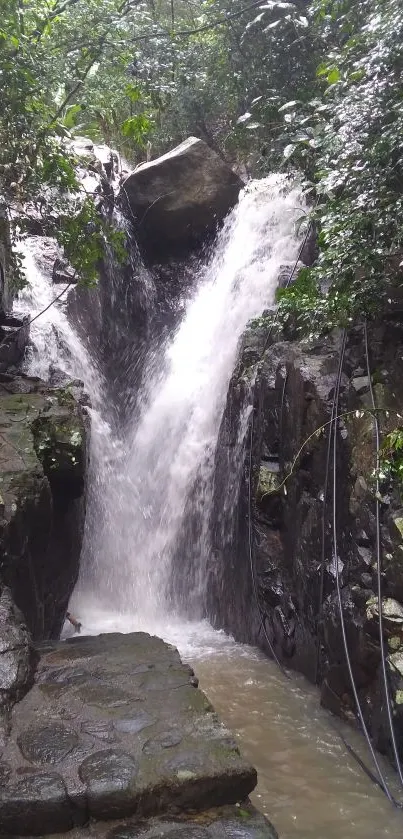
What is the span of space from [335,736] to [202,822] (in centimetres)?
243

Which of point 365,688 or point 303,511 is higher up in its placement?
point 303,511

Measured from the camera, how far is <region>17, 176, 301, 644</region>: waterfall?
8.72 metres

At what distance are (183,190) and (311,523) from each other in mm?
9121

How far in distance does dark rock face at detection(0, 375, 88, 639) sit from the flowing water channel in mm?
1403

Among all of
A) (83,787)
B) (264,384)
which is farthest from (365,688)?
(264,384)

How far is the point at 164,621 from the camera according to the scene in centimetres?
817

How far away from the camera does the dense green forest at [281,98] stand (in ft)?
18.6

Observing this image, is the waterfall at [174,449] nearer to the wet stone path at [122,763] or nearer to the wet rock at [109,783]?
the wet stone path at [122,763]

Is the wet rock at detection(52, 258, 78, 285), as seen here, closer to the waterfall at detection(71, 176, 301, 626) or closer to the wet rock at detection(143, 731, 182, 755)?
the waterfall at detection(71, 176, 301, 626)

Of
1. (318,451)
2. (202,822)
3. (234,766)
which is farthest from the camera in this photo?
(318,451)

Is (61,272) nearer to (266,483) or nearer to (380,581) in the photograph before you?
(266,483)

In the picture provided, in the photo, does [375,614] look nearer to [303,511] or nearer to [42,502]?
[303,511]

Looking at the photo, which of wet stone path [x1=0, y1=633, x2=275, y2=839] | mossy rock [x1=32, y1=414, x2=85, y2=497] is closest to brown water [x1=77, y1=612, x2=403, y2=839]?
wet stone path [x1=0, y1=633, x2=275, y2=839]

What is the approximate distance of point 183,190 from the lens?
514 inches
